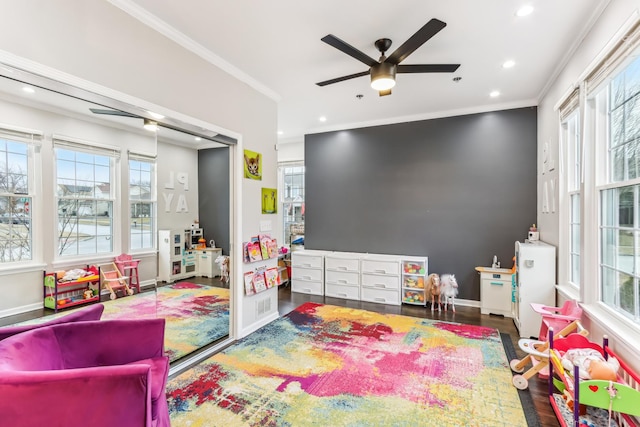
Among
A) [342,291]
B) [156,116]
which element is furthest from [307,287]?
[156,116]

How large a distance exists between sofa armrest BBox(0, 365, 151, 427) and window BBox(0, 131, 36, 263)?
4.40 ft

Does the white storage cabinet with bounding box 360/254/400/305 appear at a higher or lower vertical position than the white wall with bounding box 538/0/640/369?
lower

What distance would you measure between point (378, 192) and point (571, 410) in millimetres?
3605

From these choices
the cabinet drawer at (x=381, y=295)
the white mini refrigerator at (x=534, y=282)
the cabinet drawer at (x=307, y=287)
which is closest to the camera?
the white mini refrigerator at (x=534, y=282)

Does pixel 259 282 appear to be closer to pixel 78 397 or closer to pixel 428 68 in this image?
pixel 78 397

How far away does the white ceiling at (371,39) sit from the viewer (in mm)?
2223

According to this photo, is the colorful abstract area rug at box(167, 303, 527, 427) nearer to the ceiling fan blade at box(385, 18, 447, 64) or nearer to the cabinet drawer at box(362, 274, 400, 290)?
the cabinet drawer at box(362, 274, 400, 290)

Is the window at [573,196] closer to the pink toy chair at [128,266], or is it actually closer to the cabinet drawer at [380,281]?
the cabinet drawer at [380,281]

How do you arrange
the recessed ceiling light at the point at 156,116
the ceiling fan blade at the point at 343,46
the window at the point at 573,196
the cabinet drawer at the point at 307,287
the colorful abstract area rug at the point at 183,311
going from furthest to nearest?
the cabinet drawer at the point at 307,287 → the window at the point at 573,196 → the colorful abstract area rug at the point at 183,311 → the recessed ceiling light at the point at 156,116 → the ceiling fan blade at the point at 343,46

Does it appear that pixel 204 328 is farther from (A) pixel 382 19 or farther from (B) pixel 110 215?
(A) pixel 382 19

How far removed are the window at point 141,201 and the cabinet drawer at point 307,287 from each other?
2790mm

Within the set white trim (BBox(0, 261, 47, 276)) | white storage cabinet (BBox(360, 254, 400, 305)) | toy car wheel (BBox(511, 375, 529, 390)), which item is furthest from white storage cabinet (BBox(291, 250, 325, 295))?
white trim (BBox(0, 261, 47, 276))

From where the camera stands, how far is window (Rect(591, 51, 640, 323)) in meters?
1.93

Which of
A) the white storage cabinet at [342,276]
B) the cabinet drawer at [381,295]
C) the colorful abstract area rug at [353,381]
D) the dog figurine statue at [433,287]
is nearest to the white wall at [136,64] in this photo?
the colorful abstract area rug at [353,381]
